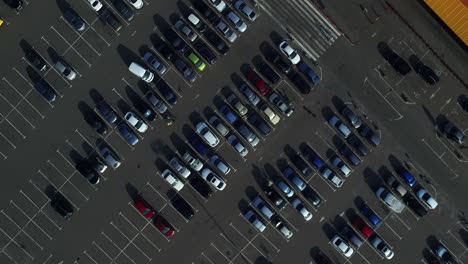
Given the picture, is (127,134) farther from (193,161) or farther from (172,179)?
(193,161)

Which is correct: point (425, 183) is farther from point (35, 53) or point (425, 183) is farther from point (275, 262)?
point (35, 53)

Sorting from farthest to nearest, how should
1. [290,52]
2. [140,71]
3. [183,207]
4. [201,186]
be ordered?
[183,207], [201,186], [140,71], [290,52]

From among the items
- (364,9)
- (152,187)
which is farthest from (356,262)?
(364,9)

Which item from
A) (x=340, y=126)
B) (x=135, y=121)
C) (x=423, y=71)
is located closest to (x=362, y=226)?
(x=340, y=126)

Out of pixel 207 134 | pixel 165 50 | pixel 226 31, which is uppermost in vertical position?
pixel 165 50

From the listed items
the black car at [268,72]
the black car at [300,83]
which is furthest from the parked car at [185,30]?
the black car at [300,83]

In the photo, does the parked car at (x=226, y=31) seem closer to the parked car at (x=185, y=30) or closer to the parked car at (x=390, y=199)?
the parked car at (x=185, y=30)
